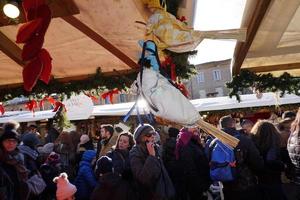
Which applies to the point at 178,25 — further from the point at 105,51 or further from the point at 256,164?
the point at 256,164

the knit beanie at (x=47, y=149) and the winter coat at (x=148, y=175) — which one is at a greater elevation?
the knit beanie at (x=47, y=149)

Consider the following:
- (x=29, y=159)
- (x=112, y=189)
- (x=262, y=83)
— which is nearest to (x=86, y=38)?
(x=112, y=189)

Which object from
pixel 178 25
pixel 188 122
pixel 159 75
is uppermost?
pixel 178 25

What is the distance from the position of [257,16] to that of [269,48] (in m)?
0.83

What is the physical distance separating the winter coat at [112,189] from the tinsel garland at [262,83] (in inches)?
61.6

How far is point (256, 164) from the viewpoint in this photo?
13.2 feet

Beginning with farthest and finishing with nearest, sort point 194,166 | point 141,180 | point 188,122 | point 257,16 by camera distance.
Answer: point 194,166, point 141,180, point 257,16, point 188,122

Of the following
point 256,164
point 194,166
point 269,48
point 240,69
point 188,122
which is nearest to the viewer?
point 188,122

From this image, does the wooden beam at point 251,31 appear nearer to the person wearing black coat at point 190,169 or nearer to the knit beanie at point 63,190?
the person wearing black coat at point 190,169

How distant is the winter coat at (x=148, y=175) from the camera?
3.45 metres

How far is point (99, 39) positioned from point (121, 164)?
152 cm

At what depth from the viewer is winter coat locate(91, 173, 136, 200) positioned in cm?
334

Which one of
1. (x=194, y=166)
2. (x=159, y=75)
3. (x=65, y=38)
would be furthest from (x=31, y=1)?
(x=194, y=166)

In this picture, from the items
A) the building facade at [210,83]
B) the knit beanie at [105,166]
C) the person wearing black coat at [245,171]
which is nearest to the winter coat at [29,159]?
the knit beanie at [105,166]
